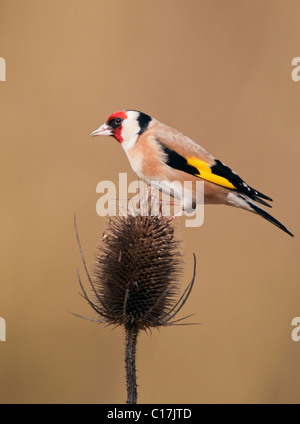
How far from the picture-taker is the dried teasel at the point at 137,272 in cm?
367

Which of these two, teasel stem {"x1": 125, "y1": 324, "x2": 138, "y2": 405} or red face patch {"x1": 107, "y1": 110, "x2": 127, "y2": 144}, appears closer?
teasel stem {"x1": 125, "y1": 324, "x2": 138, "y2": 405}

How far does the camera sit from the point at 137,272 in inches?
147

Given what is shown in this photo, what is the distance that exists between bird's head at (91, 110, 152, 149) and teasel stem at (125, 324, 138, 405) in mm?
1697

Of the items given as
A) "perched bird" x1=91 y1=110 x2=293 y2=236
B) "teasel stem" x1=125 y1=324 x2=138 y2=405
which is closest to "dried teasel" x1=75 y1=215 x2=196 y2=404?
"teasel stem" x1=125 y1=324 x2=138 y2=405

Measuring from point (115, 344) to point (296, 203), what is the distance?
2.53m

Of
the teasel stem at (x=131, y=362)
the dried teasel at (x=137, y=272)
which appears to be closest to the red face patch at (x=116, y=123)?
the dried teasel at (x=137, y=272)

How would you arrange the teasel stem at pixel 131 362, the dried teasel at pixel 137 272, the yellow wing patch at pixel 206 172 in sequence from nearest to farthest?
the teasel stem at pixel 131 362 → the dried teasel at pixel 137 272 → the yellow wing patch at pixel 206 172

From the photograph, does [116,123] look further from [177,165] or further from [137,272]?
[137,272]

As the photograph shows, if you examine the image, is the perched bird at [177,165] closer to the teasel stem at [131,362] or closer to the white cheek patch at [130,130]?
the white cheek patch at [130,130]

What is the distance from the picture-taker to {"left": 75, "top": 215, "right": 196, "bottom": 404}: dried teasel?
12.0 ft

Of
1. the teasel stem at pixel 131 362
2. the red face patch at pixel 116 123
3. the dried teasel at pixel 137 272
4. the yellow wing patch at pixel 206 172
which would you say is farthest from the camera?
the red face patch at pixel 116 123

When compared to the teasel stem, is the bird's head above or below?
above

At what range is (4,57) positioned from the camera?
693 cm

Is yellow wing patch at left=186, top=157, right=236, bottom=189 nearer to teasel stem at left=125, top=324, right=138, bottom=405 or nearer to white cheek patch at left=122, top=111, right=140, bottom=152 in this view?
white cheek patch at left=122, top=111, right=140, bottom=152
